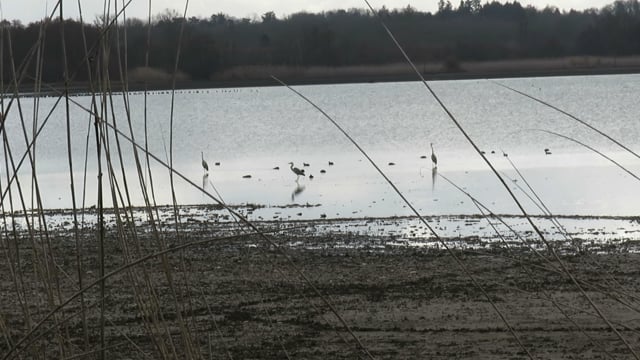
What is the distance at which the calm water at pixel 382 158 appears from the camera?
14.2 metres

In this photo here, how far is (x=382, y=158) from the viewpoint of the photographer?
2328cm

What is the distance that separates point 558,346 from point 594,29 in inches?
3089

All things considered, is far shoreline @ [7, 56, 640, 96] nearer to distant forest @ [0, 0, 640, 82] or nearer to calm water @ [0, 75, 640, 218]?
distant forest @ [0, 0, 640, 82]

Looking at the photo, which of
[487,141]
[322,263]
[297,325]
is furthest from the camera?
[487,141]

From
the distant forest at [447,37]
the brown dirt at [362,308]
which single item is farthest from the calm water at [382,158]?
the distant forest at [447,37]

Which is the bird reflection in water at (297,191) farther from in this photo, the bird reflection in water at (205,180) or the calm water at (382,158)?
the bird reflection in water at (205,180)

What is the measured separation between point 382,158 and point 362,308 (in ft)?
55.0

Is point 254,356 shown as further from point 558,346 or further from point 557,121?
point 557,121

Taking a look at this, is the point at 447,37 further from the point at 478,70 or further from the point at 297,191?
the point at 297,191

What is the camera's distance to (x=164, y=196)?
624 inches

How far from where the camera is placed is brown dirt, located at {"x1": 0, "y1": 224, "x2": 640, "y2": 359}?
17.1 feet

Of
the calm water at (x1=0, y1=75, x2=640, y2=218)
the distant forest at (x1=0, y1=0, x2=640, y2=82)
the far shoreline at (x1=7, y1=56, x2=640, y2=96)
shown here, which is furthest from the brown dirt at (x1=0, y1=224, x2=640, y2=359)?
the far shoreline at (x1=7, y1=56, x2=640, y2=96)

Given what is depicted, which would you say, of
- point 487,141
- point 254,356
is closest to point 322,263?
point 254,356

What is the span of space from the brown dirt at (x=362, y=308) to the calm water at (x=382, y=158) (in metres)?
1.65
